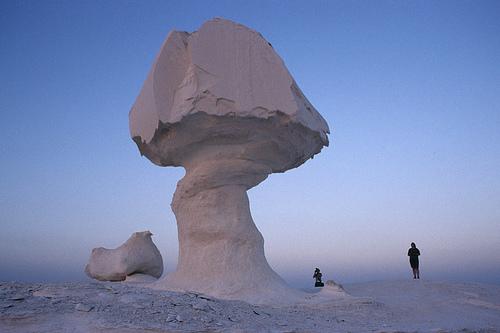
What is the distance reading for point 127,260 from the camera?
11617mm

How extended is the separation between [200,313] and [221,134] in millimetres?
4396

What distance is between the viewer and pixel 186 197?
377 inches

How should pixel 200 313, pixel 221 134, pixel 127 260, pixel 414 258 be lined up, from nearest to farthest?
pixel 200 313 < pixel 221 134 < pixel 127 260 < pixel 414 258

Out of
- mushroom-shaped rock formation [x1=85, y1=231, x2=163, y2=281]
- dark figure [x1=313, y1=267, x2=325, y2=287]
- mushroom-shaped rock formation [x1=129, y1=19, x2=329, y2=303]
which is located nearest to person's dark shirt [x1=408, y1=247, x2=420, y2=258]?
dark figure [x1=313, y1=267, x2=325, y2=287]

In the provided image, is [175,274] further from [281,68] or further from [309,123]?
[281,68]

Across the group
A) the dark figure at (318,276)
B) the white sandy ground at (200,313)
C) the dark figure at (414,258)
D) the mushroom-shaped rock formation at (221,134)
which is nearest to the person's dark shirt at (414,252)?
the dark figure at (414,258)

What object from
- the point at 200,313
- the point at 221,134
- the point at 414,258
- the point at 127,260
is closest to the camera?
the point at 200,313

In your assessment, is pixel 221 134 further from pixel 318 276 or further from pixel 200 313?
pixel 318 276

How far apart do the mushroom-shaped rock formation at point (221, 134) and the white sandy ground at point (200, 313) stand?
154 centimetres

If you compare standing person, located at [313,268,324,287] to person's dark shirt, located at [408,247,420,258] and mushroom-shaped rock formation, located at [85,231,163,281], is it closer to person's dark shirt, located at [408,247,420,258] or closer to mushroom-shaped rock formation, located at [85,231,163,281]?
person's dark shirt, located at [408,247,420,258]

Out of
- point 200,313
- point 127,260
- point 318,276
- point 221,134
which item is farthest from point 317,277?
point 200,313

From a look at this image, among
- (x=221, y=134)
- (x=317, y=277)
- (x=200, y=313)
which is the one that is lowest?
(x=200, y=313)

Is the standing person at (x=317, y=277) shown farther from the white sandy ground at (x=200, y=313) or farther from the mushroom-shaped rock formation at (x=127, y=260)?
the mushroom-shaped rock formation at (x=127, y=260)

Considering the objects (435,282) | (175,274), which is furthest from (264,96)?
(435,282)
